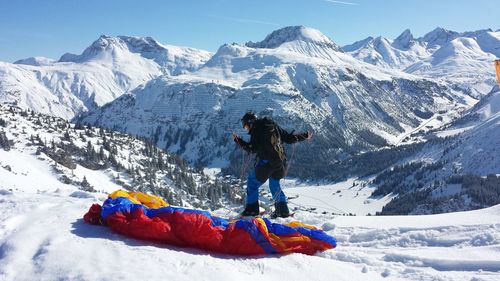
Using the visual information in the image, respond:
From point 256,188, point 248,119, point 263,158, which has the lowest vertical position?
point 256,188

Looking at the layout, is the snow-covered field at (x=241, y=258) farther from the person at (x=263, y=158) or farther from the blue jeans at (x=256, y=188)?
the person at (x=263, y=158)

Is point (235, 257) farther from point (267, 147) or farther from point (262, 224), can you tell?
point (267, 147)

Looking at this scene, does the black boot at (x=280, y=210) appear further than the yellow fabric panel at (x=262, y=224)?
Yes

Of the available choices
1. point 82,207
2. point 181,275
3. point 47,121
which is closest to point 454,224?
point 181,275

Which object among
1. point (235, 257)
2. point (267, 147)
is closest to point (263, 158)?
point (267, 147)

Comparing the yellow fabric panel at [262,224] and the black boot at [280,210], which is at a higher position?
the yellow fabric panel at [262,224]

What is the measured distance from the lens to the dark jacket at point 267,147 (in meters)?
13.0

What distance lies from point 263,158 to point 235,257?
14.7 feet

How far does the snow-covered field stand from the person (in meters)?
2.66

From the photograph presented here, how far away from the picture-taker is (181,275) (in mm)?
7684

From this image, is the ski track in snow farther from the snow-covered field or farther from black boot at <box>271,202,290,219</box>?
black boot at <box>271,202,290,219</box>

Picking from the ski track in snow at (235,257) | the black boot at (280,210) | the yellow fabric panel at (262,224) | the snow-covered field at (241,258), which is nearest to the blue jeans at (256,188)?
the black boot at (280,210)

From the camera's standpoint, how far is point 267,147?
13.0 meters

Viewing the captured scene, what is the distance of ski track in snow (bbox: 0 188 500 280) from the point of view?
7.81 meters
